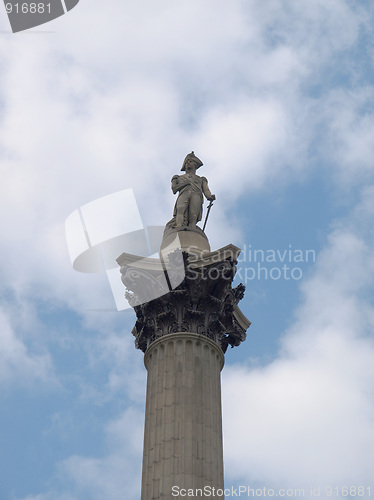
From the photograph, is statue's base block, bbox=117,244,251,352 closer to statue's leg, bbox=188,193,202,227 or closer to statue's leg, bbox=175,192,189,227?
statue's leg, bbox=175,192,189,227

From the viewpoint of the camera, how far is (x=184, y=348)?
26328 mm

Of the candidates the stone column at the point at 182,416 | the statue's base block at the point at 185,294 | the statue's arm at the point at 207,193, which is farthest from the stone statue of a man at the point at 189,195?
the stone column at the point at 182,416

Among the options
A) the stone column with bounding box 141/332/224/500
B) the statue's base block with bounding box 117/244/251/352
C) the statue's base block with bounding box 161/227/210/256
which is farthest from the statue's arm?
the stone column with bounding box 141/332/224/500

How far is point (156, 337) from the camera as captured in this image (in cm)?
2702

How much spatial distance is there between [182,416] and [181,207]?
9603 mm

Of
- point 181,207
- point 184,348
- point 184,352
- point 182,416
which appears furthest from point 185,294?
point 181,207

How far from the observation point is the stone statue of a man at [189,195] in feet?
101

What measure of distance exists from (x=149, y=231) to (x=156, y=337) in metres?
5.68

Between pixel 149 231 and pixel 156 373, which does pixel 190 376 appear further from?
pixel 149 231

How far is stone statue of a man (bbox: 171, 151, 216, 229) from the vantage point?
101 ft

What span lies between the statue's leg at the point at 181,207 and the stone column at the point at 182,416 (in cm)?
578

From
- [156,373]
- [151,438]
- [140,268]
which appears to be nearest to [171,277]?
[140,268]

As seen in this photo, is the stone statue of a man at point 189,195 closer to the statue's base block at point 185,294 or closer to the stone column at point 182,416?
the statue's base block at point 185,294

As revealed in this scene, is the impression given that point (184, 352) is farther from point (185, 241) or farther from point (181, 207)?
point (181, 207)
